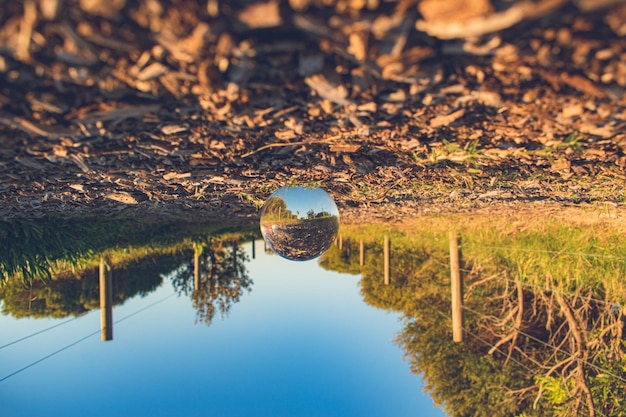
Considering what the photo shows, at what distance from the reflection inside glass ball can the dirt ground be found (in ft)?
0.97

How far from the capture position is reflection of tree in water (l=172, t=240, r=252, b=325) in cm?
1602

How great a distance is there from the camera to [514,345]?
8.04 m

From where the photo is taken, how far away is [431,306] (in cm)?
1297

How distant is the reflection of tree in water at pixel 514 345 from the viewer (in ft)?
19.5

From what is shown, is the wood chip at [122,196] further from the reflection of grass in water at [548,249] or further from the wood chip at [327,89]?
the reflection of grass in water at [548,249]

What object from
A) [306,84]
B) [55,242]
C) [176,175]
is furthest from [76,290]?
[306,84]

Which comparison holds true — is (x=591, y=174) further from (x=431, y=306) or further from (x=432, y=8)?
(x=431, y=306)

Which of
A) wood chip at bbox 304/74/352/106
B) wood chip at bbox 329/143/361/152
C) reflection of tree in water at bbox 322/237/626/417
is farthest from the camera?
reflection of tree in water at bbox 322/237/626/417

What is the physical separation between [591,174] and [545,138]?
134cm

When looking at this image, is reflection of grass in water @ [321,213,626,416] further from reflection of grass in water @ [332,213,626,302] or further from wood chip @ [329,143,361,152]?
wood chip @ [329,143,361,152]

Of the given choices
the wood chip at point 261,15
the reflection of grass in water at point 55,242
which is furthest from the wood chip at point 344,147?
the reflection of grass in water at point 55,242

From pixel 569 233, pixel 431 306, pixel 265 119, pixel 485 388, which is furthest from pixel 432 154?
pixel 431 306

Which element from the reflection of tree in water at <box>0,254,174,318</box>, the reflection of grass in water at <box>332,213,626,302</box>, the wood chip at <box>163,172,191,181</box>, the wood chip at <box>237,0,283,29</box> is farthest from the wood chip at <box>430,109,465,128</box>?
the reflection of tree in water at <box>0,254,174,318</box>

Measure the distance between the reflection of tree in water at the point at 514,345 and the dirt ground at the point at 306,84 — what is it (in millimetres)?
3723
